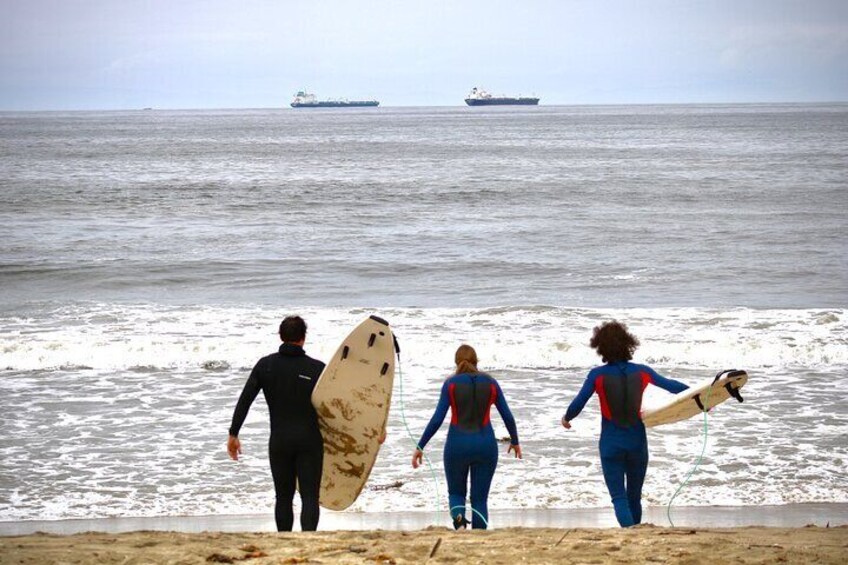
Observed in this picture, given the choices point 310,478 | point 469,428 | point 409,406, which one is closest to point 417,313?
point 409,406

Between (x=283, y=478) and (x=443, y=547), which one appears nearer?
(x=443, y=547)

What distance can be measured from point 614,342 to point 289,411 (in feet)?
6.65

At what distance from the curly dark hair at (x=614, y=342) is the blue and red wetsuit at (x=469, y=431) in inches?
27.3

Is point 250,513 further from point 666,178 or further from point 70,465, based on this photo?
point 666,178

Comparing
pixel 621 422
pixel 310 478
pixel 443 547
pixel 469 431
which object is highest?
pixel 621 422

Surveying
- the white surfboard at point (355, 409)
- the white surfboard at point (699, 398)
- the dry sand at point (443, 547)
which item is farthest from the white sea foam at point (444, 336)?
the dry sand at point (443, 547)

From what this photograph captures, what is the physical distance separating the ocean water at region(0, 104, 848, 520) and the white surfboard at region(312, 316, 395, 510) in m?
0.40

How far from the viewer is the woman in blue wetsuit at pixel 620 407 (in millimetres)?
5984

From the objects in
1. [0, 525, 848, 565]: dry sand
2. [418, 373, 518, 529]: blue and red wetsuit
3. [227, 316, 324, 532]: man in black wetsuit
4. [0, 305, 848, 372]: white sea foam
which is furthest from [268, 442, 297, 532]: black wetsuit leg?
[0, 305, 848, 372]: white sea foam

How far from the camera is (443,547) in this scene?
5.48 metres

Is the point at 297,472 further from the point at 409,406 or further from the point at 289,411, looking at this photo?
the point at 409,406

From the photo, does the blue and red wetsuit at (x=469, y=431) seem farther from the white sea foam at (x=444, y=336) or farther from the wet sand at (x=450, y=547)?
the white sea foam at (x=444, y=336)

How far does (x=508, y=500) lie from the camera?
8148 mm

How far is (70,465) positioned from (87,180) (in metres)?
41.4
